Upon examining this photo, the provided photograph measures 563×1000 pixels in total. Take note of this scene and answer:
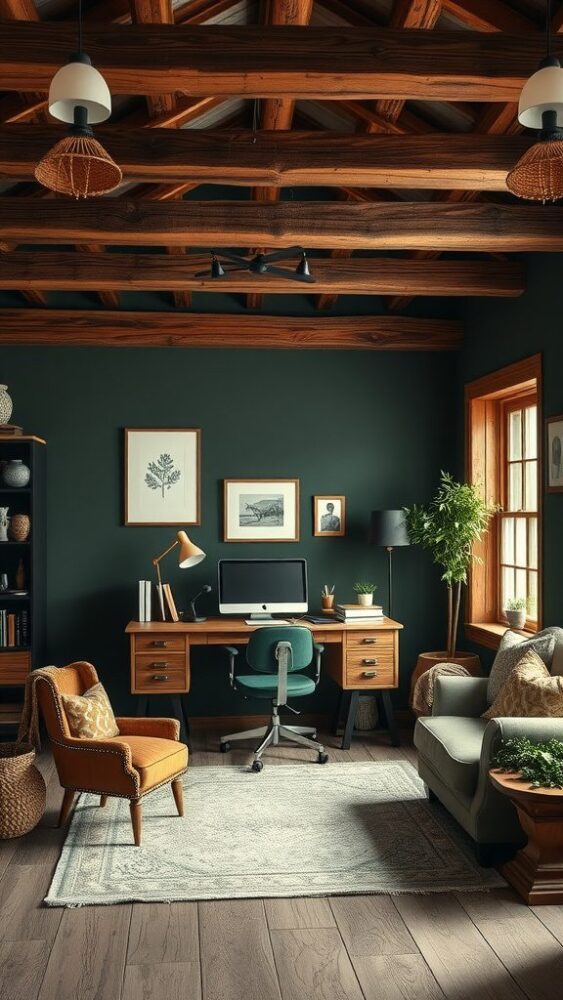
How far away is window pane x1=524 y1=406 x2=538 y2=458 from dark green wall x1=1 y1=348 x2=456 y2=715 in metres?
0.84

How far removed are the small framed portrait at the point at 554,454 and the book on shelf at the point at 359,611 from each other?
1552mm

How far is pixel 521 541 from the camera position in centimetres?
572

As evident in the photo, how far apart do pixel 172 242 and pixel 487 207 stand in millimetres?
1584

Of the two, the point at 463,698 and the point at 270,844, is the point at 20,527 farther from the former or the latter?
the point at 463,698

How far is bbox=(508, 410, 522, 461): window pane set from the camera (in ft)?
19.1

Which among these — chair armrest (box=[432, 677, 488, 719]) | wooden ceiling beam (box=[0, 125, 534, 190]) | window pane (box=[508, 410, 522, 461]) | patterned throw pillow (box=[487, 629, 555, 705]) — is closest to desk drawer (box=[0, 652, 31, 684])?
chair armrest (box=[432, 677, 488, 719])

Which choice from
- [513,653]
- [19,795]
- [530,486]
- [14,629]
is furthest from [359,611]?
[19,795]

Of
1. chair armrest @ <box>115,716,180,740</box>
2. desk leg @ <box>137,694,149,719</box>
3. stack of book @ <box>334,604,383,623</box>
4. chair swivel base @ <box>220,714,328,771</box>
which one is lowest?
chair swivel base @ <box>220,714,328,771</box>

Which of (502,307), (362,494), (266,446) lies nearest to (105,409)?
(266,446)

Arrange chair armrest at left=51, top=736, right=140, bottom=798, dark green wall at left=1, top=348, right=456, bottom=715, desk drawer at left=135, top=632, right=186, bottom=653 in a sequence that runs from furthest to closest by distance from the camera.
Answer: dark green wall at left=1, top=348, right=456, bottom=715 < desk drawer at left=135, top=632, right=186, bottom=653 < chair armrest at left=51, top=736, right=140, bottom=798

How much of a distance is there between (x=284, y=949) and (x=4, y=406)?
12.8ft

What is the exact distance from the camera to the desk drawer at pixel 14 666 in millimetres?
5652

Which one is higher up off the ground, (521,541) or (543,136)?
(543,136)

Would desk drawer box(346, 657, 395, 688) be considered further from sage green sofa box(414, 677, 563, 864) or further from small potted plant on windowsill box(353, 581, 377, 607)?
sage green sofa box(414, 677, 563, 864)
